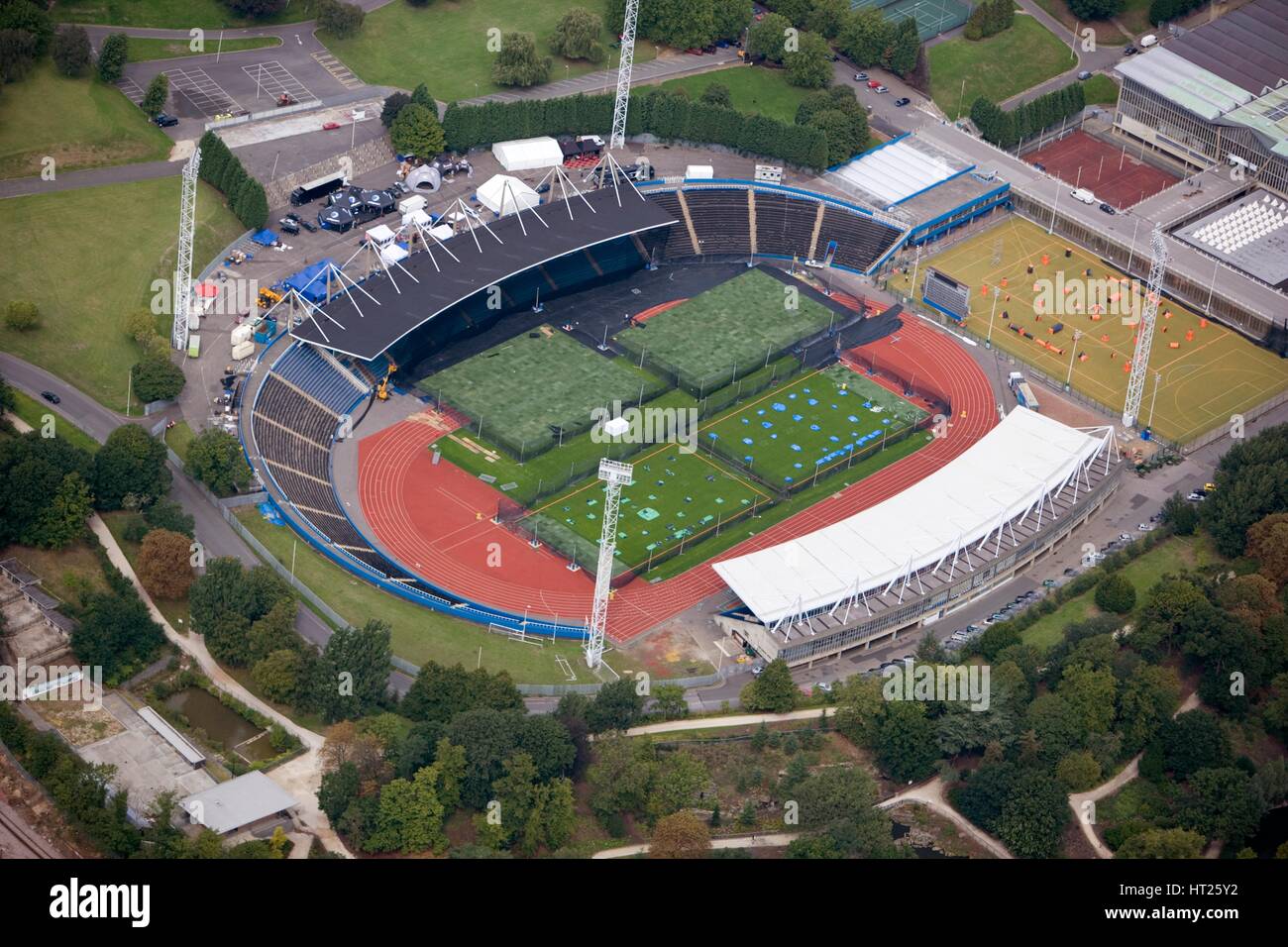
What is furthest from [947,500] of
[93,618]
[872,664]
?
[93,618]

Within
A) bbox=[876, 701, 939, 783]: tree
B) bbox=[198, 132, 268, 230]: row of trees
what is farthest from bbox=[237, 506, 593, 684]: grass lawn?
bbox=[198, 132, 268, 230]: row of trees

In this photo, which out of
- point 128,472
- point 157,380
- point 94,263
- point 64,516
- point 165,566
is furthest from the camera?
point 94,263

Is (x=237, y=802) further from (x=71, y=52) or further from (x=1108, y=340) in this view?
(x=1108, y=340)

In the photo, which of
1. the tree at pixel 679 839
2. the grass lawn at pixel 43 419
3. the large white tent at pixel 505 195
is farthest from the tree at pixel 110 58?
the tree at pixel 679 839

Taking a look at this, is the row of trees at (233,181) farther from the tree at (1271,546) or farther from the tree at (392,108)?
the tree at (1271,546)

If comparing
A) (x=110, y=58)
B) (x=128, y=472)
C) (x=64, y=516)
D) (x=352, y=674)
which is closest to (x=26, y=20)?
(x=110, y=58)
